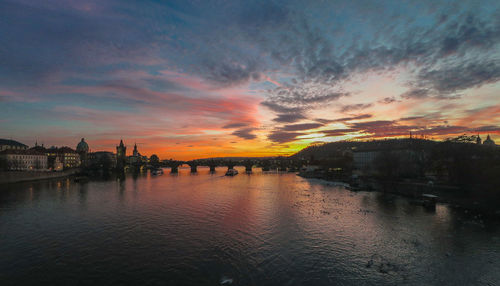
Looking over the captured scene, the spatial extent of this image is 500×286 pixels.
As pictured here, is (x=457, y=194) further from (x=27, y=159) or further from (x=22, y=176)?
(x=27, y=159)

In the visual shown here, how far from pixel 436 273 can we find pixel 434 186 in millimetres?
55440

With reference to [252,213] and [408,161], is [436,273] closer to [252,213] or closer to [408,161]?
[252,213]

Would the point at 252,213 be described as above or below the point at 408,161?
below

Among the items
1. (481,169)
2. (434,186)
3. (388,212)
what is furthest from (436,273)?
(434,186)

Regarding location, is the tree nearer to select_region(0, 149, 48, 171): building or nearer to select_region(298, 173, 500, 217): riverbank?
select_region(298, 173, 500, 217): riverbank

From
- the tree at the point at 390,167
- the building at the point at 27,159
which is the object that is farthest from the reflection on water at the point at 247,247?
the building at the point at 27,159

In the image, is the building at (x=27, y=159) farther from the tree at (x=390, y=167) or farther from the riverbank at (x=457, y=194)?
the tree at (x=390, y=167)

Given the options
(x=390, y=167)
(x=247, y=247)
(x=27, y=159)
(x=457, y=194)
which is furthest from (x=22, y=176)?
(x=457, y=194)

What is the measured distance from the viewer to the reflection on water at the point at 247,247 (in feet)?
68.0

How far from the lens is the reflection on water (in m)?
20.7

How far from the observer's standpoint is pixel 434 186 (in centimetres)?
6644

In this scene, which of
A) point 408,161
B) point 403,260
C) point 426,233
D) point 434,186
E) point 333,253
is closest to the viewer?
point 403,260

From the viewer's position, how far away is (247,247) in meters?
27.2

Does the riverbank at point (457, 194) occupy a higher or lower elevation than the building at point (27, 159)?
lower
